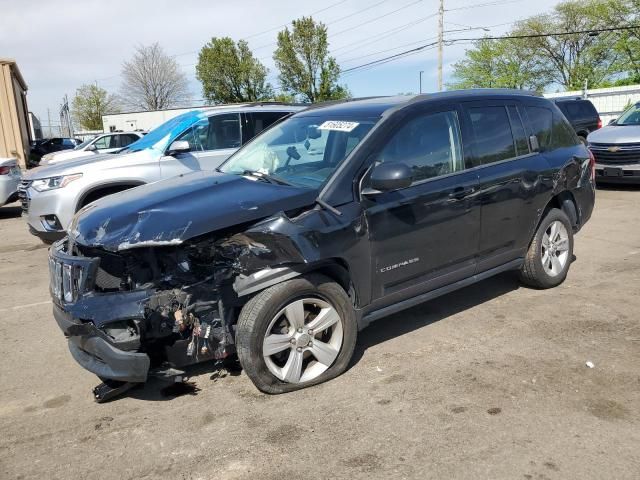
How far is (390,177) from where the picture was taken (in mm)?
3600

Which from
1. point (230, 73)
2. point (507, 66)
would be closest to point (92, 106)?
point (230, 73)

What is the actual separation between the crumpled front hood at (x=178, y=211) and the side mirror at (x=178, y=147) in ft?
9.75

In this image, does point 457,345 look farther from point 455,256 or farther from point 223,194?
point 223,194

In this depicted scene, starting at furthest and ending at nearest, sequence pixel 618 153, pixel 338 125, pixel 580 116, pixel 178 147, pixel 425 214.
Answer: pixel 580 116 < pixel 618 153 < pixel 178 147 < pixel 338 125 < pixel 425 214

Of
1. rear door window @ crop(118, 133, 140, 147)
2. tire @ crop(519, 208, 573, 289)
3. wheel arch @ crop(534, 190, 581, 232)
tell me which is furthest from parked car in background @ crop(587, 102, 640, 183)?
rear door window @ crop(118, 133, 140, 147)

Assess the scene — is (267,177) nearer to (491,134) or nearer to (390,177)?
(390,177)

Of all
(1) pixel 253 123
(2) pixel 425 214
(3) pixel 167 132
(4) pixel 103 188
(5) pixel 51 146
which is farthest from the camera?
(5) pixel 51 146

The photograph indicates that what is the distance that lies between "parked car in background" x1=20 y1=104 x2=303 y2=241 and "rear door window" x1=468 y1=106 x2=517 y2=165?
3730 mm

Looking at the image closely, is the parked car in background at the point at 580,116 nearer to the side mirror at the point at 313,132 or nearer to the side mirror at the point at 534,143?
the side mirror at the point at 534,143

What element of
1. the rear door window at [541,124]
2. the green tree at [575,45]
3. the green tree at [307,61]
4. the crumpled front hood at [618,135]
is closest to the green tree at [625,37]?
the green tree at [575,45]

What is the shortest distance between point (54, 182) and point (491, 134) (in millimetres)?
5227

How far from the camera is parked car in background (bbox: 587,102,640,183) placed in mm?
10727

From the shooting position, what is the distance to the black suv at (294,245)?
3332mm

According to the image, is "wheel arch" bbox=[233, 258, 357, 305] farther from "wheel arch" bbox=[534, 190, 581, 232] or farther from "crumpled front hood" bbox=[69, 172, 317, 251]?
"wheel arch" bbox=[534, 190, 581, 232]
